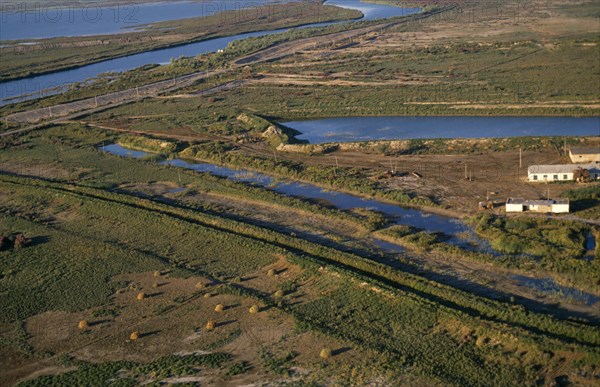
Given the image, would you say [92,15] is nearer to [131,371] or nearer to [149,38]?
[149,38]

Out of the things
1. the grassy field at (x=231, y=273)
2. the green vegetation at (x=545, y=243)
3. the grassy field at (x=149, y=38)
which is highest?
the grassy field at (x=149, y=38)

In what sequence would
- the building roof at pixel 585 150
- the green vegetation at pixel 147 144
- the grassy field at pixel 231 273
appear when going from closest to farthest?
the grassy field at pixel 231 273 → the building roof at pixel 585 150 → the green vegetation at pixel 147 144

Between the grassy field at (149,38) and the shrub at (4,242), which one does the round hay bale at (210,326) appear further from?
the grassy field at (149,38)

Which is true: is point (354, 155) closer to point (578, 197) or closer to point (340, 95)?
point (578, 197)

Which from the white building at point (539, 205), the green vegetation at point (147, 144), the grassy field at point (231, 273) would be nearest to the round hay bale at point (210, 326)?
the grassy field at point (231, 273)

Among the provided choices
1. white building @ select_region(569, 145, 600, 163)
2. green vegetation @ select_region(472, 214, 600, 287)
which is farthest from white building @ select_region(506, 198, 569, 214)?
white building @ select_region(569, 145, 600, 163)

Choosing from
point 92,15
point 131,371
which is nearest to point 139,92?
point 131,371

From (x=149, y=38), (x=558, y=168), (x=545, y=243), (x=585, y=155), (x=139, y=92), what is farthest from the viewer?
(x=149, y=38)

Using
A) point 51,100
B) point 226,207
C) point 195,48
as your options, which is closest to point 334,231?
point 226,207
